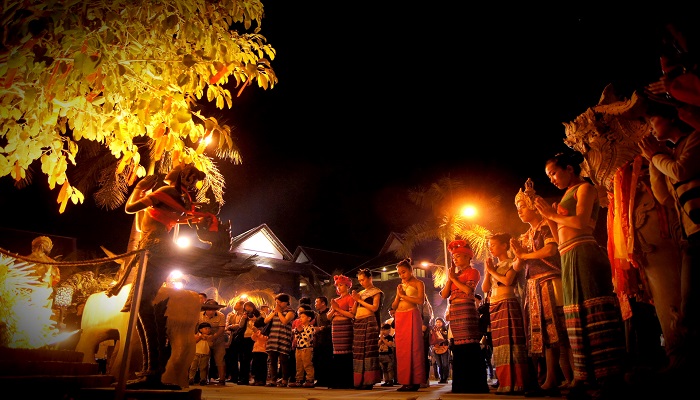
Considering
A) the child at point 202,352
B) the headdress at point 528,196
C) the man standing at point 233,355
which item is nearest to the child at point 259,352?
the man standing at point 233,355

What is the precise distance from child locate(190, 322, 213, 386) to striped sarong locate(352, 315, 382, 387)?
4.72 m

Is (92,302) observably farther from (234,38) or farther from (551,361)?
(551,361)

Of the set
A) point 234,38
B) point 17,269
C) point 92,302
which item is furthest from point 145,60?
point 17,269

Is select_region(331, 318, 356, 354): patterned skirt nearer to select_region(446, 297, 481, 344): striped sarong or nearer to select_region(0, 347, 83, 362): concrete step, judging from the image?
select_region(446, 297, 481, 344): striped sarong

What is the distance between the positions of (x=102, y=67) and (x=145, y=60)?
0.35m

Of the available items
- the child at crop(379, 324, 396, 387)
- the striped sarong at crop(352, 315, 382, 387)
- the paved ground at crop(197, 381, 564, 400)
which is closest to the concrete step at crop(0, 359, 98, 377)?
the paved ground at crop(197, 381, 564, 400)

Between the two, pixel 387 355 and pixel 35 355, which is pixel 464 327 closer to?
pixel 35 355

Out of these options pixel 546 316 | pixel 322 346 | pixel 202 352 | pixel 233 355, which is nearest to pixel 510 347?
pixel 546 316

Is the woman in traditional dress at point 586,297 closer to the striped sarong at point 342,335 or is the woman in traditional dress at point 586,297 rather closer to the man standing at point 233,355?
the striped sarong at point 342,335

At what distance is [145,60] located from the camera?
3.57 metres

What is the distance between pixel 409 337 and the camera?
605 cm

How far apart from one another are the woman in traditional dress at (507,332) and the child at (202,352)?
24.9 feet

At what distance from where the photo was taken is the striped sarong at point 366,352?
6844 millimetres

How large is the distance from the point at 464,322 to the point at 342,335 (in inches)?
112
